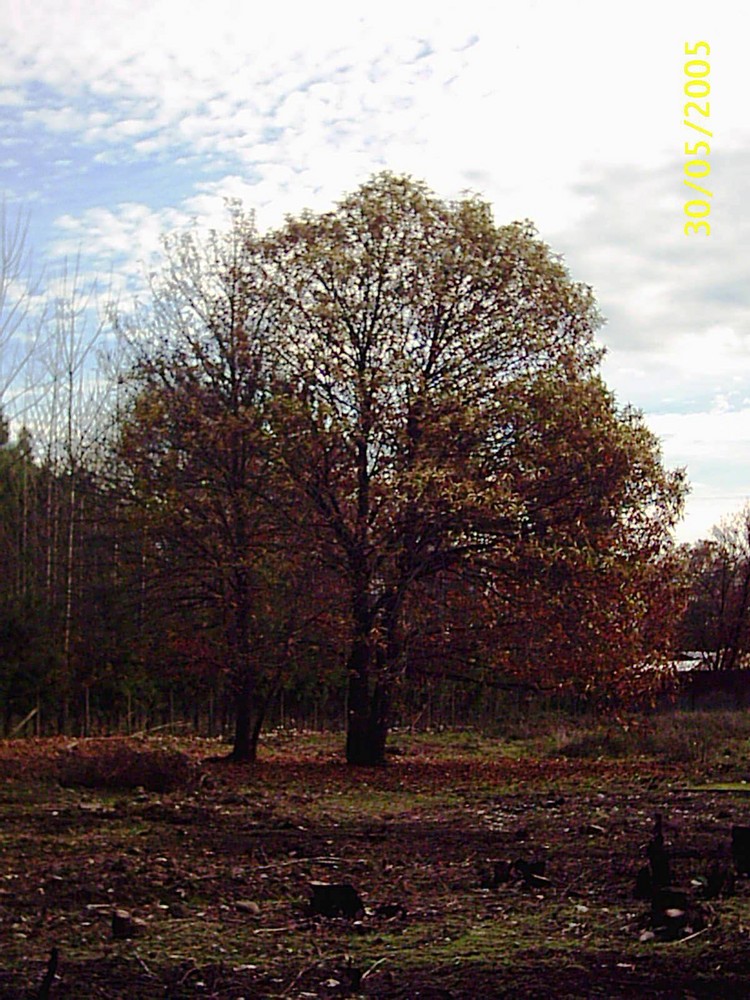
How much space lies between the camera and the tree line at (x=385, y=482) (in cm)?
1404

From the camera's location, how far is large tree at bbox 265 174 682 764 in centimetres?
1397

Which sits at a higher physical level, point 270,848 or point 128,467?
point 128,467

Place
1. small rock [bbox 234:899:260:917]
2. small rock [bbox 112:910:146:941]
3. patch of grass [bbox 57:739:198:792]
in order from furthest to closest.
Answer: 1. patch of grass [bbox 57:739:198:792]
2. small rock [bbox 234:899:260:917]
3. small rock [bbox 112:910:146:941]

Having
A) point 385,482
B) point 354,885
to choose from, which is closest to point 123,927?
point 354,885

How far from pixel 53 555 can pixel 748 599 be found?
20.8 m

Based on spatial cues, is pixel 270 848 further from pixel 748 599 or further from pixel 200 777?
pixel 748 599

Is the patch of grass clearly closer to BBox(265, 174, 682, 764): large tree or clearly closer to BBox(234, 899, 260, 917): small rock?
BBox(265, 174, 682, 764): large tree

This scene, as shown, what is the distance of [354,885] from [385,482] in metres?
8.00

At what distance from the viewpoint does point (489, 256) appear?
1505 cm

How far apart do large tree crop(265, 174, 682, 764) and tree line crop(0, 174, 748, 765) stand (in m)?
0.03

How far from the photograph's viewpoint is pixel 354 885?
20.4ft

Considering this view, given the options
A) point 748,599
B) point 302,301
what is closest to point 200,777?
point 302,301

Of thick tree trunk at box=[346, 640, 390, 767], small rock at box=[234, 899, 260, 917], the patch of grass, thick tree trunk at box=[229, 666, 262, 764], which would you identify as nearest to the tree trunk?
thick tree trunk at box=[346, 640, 390, 767]

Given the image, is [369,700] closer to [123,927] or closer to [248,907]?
[248,907]
